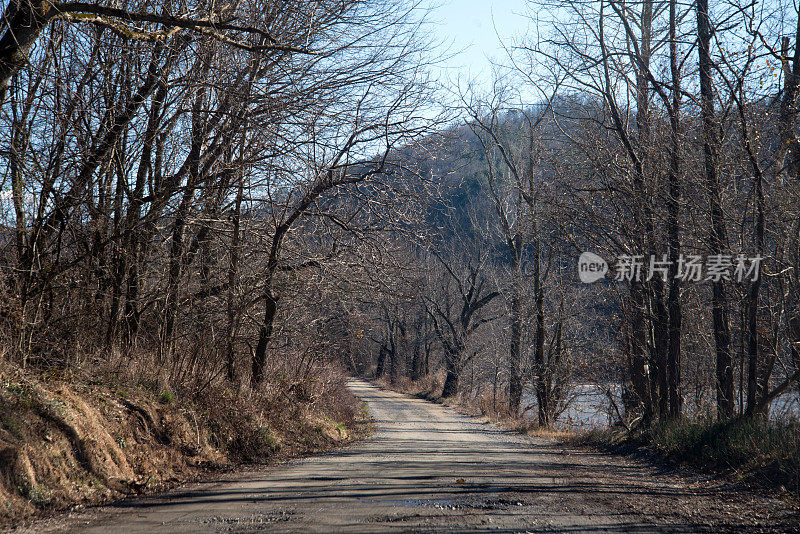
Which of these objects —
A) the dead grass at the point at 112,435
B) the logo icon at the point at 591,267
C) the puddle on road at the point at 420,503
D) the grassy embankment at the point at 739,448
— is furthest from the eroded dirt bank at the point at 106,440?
the logo icon at the point at 591,267

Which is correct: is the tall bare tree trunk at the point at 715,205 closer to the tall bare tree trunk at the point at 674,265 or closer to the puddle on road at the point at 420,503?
the tall bare tree trunk at the point at 674,265

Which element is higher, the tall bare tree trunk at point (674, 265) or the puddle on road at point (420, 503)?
the tall bare tree trunk at point (674, 265)

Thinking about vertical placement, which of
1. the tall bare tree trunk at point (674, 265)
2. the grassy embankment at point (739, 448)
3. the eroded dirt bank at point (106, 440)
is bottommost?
the grassy embankment at point (739, 448)

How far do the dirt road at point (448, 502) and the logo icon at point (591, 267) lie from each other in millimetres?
6052

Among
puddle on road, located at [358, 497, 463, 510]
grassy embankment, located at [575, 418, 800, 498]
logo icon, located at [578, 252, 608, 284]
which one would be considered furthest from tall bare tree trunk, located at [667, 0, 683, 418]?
puddle on road, located at [358, 497, 463, 510]

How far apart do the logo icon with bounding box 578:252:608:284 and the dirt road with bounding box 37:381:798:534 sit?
6052 millimetres

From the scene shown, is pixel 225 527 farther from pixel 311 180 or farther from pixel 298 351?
pixel 298 351

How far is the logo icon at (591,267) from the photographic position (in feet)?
49.6

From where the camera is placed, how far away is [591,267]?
51.5 ft

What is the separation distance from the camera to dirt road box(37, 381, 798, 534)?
507 cm

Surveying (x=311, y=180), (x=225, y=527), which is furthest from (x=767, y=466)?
(x=311, y=180)

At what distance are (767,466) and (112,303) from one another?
368 inches

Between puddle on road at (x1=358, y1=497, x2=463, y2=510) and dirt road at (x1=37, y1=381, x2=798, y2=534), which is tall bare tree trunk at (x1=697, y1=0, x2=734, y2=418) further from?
puddle on road at (x1=358, y1=497, x2=463, y2=510)

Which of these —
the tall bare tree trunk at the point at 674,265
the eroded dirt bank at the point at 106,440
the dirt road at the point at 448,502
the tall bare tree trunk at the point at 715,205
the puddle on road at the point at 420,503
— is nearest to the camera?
the dirt road at the point at 448,502
